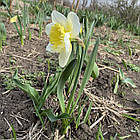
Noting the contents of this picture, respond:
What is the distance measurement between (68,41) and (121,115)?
27.2 inches

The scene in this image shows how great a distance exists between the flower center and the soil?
1.46 feet

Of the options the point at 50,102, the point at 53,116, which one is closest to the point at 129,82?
the point at 50,102

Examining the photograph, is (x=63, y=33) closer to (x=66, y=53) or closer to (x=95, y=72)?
(x=66, y=53)

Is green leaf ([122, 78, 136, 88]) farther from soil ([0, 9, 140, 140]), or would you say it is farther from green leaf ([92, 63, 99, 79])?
green leaf ([92, 63, 99, 79])

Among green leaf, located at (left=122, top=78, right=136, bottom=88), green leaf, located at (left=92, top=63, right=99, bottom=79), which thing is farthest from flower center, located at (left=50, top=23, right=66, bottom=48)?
green leaf, located at (left=122, top=78, right=136, bottom=88)

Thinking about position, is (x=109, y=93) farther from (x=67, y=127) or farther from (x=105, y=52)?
(x=105, y=52)

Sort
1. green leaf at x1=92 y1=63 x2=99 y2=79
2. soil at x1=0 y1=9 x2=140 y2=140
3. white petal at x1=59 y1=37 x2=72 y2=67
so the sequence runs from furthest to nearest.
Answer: green leaf at x1=92 y1=63 x2=99 y2=79 < soil at x1=0 y1=9 x2=140 y2=140 < white petal at x1=59 y1=37 x2=72 y2=67

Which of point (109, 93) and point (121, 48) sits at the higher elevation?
point (121, 48)

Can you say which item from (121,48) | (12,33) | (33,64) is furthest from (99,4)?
(33,64)

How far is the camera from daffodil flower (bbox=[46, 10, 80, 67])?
784 millimetres

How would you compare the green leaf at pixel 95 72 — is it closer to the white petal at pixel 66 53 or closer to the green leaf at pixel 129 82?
the green leaf at pixel 129 82

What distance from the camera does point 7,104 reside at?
106 centimetres

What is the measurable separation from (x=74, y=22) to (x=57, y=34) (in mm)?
113

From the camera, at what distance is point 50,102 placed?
1105mm
